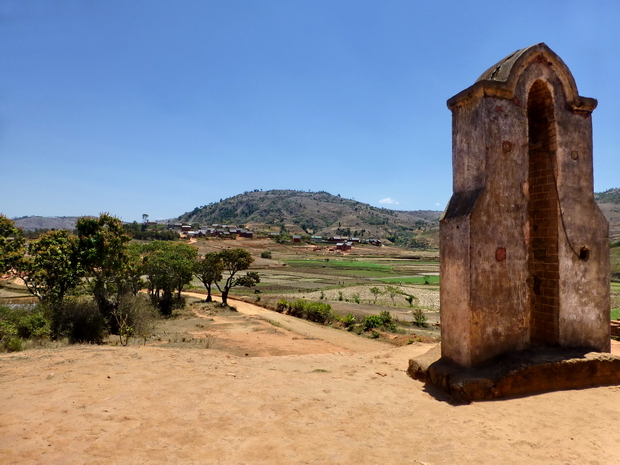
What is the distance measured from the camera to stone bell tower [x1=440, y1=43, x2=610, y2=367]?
5.85 m

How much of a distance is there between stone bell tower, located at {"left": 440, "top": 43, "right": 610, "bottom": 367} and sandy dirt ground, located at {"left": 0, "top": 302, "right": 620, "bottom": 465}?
1.18 metres

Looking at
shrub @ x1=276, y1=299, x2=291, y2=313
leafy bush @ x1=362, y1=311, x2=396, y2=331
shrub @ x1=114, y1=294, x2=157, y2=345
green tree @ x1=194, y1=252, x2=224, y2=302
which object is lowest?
shrub @ x1=276, y1=299, x2=291, y2=313

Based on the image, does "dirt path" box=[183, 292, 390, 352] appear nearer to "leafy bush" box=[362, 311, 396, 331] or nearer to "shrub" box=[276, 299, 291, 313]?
"shrub" box=[276, 299, 291, 313]

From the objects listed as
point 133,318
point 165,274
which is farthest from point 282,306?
point 133,318

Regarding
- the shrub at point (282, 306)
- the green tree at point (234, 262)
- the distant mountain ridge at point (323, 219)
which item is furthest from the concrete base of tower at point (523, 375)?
the distant mountain ridge at point (323, 219)

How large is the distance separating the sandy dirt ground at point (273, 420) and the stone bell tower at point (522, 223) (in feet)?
3.87

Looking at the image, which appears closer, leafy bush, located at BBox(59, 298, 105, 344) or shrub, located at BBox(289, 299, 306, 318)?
leafy bush, located at BBox(59, 298, 105, 344)

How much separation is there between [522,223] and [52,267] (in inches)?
632

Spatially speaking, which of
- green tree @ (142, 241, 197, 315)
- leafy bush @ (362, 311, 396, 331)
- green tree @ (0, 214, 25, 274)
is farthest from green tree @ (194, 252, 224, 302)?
green tree @ (0, 214, 25, 274)

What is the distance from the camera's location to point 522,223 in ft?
20.5

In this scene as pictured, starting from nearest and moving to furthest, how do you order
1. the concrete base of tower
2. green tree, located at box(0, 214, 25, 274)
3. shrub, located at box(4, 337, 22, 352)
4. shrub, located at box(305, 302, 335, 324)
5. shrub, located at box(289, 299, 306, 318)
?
the concrete base of tower, shrub, located at box(4, 337, 22, 352), green tree, located at box(0, 214, 25, 274), shrub, located at box(305, 302, 335, 324), shrub, located at box(289, 299, 306, 318)

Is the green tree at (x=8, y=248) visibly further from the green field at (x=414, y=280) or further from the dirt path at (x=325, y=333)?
the green field at (x=414, y=280)

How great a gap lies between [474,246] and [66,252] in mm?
14699

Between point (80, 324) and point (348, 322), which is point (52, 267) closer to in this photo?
point (80, 324)
